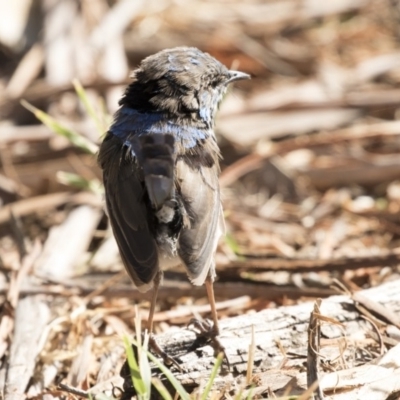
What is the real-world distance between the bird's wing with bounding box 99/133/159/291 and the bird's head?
474mm

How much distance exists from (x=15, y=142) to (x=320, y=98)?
10.8 feet

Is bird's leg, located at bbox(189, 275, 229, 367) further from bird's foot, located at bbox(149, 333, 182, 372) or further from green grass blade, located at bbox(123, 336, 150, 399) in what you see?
green grass blade, located at bbox(123, 336, 150, 399)

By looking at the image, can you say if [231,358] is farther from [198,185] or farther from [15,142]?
[15,142]

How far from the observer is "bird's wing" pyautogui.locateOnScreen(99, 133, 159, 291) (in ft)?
15.4

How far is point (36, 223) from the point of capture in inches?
285

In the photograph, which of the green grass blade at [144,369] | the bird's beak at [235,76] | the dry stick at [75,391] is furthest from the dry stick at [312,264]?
the green grass blade at [144,369]

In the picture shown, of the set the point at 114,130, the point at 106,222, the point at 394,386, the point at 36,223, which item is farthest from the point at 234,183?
the point at 394,386

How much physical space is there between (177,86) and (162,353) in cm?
193

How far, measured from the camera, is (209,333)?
183 inches

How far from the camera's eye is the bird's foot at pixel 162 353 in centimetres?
447

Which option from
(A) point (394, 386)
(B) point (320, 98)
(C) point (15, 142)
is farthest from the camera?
(B) point (320, 98)

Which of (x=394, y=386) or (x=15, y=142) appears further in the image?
(x=15, y=142)

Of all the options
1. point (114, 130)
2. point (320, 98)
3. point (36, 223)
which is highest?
point (320, 98)

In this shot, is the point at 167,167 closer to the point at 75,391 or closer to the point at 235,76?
the point at 75,391
